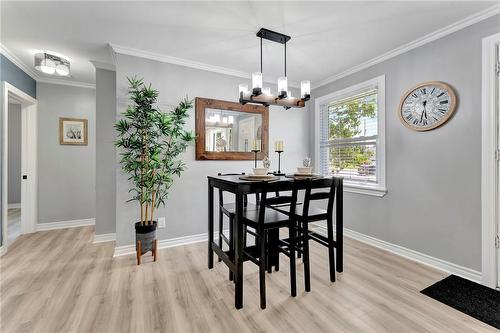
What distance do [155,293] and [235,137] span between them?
2.32m

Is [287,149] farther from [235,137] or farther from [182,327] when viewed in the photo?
[182,327]

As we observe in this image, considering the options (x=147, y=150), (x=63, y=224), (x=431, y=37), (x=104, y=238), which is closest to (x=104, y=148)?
(x=147, y=150)

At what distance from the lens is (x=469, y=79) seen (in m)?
2.31

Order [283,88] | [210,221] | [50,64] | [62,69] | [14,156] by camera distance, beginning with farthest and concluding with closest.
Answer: [14,156] → [62,69] → [50,64] → [210,221] → [283,88]

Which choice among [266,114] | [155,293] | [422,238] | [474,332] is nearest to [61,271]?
[155,293]

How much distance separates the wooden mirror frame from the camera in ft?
11.1

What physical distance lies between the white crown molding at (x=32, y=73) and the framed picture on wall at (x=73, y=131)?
24.3 inches

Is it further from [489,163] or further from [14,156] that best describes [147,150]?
[14,156]

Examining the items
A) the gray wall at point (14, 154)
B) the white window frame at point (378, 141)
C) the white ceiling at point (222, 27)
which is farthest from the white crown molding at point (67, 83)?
the white window frame at point (378, 141)

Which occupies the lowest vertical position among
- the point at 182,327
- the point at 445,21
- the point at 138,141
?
the point at 182,327

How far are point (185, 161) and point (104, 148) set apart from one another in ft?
3.90

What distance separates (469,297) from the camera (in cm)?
203

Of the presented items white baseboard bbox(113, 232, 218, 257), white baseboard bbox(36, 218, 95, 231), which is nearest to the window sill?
white baseboard bbox(113, 232, 218, 257)

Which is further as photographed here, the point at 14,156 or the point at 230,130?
the point at 14,156
